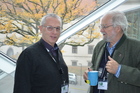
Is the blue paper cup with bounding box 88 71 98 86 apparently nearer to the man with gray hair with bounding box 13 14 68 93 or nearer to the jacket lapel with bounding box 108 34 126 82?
the jacket lapel with bounding box 108 34 126 82

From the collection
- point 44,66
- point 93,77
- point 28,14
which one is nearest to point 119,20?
point 93,77

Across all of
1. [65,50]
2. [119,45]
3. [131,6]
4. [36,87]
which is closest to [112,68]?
[119,45]

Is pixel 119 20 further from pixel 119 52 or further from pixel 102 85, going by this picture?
pixel 102 85

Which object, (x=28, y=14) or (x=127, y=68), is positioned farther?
(x=28, y=14)

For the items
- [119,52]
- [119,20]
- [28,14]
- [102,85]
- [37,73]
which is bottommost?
[102,85]

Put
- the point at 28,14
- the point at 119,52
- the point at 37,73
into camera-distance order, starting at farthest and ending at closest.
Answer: the point at 28,14
the point at 119,52
the point at 37,73

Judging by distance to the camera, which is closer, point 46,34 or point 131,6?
point 46,34

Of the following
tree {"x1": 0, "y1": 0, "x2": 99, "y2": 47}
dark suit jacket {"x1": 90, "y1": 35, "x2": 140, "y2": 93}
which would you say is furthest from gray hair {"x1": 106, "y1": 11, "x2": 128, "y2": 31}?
tree {"x1": 0, "y1": 0, "x2": 99, "y2": 47}

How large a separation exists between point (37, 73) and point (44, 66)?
67mm

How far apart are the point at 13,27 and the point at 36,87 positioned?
2.98 meters

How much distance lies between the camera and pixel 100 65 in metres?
1.24

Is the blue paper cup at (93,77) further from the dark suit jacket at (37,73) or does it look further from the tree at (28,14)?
the tree at (28,14)

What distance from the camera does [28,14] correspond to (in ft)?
11.6

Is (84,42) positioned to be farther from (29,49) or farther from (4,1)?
(29,49)
